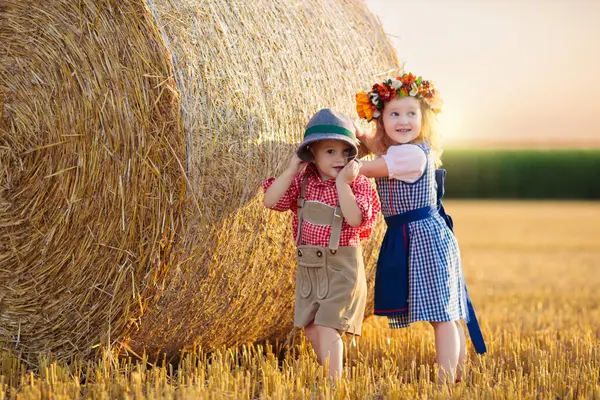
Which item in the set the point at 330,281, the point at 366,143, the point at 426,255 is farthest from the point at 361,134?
the point at 330,281

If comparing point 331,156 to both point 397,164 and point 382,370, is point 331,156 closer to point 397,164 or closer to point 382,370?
point 397,164

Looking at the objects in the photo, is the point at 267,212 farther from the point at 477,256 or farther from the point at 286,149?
the point at 477,256

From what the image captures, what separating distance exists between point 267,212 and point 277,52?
0.96 meters

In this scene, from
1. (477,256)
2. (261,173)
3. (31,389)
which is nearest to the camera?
(31,389)

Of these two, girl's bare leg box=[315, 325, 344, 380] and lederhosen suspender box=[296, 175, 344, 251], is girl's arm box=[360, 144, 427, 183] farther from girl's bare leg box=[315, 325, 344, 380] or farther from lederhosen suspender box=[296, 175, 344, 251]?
girl's bare leg box=[315, 325, 344, 380]

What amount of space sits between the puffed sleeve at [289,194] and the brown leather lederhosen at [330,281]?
0.08 meters

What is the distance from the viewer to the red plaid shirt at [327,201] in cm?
441

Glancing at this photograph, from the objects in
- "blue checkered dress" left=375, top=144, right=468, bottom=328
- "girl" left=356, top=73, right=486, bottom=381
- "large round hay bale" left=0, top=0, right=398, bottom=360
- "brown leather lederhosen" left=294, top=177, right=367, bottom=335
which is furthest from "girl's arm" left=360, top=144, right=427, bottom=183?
"large round hay bale" left=0, top=0, right=398, bottom=360

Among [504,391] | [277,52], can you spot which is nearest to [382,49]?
[277,52]

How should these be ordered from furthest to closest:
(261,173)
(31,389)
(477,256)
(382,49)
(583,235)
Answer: (583,235) < (477,256) < (382,49) < (261,173) < (31,389)

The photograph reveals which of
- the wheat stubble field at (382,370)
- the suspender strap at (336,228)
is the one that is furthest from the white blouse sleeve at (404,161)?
the wheat stubble field at (382,370)

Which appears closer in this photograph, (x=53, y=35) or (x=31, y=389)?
(x=31, y=389)

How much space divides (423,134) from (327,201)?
794 mm

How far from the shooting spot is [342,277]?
4.42m
